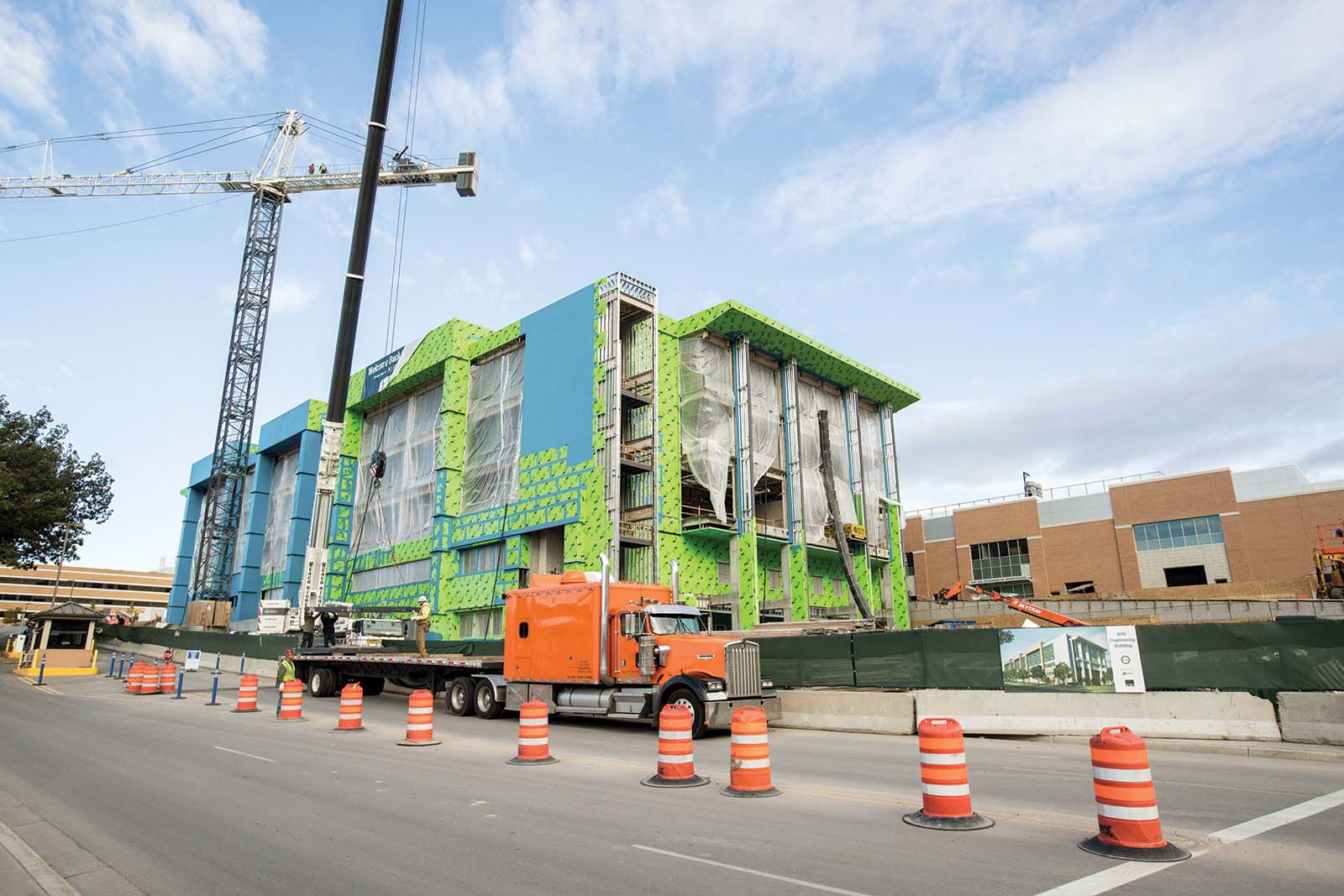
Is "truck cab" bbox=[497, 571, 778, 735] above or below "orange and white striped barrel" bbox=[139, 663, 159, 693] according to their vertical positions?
above

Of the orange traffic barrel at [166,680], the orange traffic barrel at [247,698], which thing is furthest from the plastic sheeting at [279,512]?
the orange traffic barrel at [247,698]

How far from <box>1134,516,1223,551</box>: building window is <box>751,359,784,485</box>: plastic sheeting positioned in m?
29.6

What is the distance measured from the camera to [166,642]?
159 feet

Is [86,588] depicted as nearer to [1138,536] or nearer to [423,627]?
[423,627]

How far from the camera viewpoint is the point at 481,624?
40.2 metres

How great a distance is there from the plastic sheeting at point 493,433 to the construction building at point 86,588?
102119 millimetres

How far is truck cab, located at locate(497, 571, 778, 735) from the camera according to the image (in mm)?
16391

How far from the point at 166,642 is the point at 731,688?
1813 inches

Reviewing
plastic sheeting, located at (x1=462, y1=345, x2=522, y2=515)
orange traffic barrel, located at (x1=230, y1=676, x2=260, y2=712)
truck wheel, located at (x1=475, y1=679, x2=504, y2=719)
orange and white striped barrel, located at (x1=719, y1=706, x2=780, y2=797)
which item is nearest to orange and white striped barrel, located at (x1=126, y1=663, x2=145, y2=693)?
orange traffic barrel, located at (x1=230, y1=676, x2=260, y2=712)

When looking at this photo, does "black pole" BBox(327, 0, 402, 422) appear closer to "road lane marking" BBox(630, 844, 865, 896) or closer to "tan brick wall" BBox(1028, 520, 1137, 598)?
"road lane marking" BBox(630, 844, 865, 896)

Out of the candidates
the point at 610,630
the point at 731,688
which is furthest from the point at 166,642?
the point at 731,688

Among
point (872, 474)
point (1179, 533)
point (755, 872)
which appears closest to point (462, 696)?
point (755, 872)

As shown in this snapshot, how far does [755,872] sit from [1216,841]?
4226mm

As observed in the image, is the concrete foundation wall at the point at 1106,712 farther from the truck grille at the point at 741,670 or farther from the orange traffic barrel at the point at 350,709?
the orange traffic barrel at the point at 350,709
